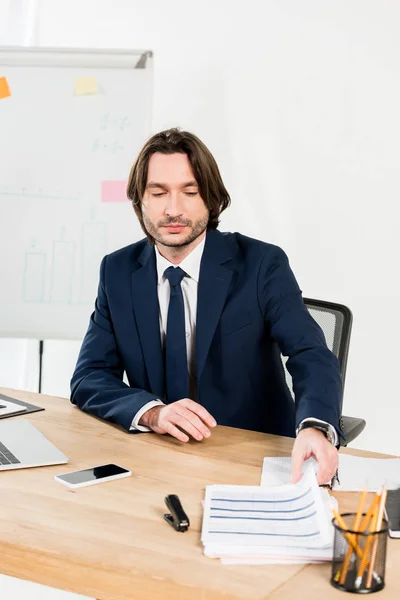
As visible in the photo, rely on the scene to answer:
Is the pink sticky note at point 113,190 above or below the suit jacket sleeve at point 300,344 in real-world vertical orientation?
above

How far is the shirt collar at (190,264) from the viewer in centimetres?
213

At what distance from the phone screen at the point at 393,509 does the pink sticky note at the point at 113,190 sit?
2.19m

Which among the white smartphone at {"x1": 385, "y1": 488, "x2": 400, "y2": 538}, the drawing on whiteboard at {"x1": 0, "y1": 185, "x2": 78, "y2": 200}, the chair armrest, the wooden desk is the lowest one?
the chair armrest

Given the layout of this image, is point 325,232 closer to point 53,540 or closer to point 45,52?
point 45,52

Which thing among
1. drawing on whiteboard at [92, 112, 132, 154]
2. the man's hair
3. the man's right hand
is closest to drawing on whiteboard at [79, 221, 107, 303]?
drawing on whiteboard at [92, 112, 132, 154]

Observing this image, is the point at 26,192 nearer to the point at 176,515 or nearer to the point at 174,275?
the point at 174,275

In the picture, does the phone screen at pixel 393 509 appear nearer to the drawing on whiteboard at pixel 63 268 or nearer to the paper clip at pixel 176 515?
the paper clip at pixel 176 515

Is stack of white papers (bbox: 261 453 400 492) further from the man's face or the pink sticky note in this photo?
the pink sticky note

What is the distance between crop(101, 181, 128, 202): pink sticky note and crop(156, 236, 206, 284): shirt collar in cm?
125

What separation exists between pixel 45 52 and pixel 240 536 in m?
2.60

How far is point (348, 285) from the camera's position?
335 cm

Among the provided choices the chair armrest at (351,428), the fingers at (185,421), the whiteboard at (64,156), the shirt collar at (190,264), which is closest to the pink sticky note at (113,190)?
the whiteboard at (64,156)

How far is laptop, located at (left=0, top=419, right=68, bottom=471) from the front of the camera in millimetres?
1583

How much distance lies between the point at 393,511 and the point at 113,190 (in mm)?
2286
